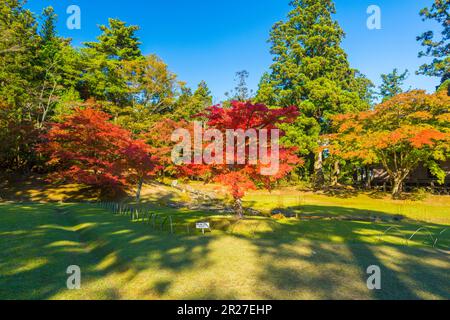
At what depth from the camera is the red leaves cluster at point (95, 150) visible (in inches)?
643

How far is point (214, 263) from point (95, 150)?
1540 centimetres

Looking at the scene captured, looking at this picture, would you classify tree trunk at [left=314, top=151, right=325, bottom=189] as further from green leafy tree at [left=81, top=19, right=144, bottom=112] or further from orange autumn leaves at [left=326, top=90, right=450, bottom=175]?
green leafy tree at [left=81, top=19, right=144, bottom=112]

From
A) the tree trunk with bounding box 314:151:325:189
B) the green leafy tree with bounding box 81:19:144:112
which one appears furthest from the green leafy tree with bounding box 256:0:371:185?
the green leafy tree with bounding box 81:19:144:112

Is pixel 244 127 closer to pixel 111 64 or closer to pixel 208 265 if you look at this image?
pixel 208 265

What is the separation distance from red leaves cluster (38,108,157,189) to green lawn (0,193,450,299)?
7883 millimetres

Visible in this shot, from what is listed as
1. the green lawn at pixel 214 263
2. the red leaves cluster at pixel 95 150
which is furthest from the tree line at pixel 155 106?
the green lawn at pixel 214 263

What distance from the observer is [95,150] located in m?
17.7

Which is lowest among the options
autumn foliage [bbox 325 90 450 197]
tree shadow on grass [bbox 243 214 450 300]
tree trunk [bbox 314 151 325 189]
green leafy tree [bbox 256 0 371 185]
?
tree shadow on grass [bbox 243 214 450 300]

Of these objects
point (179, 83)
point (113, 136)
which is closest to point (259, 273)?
point (113, 136)

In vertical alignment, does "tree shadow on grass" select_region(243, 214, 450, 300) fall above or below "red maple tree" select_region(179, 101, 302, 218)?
below

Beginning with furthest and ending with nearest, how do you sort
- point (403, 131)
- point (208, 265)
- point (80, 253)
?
point (403, 131)
point (80, 253)
point (208, 265)

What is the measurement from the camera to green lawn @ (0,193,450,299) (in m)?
4.05

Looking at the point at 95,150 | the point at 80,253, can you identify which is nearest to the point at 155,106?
the point at 95,150

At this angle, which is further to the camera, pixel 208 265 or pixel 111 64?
pixel 111 64
